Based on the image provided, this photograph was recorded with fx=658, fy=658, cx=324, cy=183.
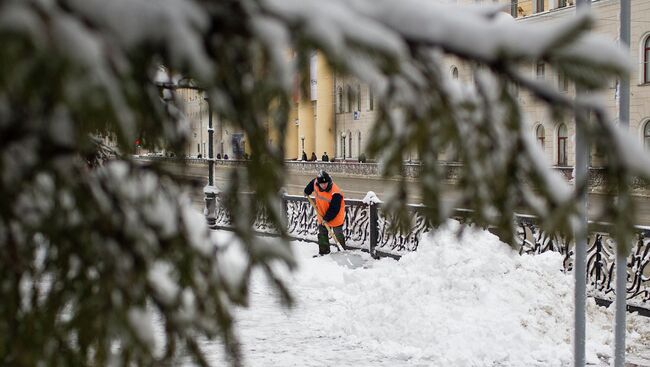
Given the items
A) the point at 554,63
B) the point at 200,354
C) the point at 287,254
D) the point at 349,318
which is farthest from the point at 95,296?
the point at 349,318

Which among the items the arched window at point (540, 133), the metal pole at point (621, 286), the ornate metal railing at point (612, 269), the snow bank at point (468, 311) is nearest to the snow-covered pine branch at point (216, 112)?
the metal pole at point (621, 286)

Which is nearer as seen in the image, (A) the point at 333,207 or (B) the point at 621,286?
(B) the point at 621,286

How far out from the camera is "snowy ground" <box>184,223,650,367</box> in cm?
667

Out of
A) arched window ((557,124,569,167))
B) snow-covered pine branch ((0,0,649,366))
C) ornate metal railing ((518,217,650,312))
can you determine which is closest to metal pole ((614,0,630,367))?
snow-covered pine branch ((0,0,649,366))

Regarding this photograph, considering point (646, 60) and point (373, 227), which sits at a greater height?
point (646, 60)

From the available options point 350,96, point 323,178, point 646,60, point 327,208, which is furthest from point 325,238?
point 646,60

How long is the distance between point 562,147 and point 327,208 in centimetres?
2377

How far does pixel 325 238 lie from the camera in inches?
499

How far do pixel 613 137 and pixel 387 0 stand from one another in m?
0.69

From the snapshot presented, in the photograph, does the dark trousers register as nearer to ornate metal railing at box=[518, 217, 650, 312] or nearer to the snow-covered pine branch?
ornate metal railing at box=[518, 217, 650, 312]

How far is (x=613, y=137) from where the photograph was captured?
1.70 m

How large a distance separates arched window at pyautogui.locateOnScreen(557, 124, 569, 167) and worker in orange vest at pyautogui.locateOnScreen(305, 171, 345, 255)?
2286cm

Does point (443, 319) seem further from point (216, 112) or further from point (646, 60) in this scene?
point (646, 60)

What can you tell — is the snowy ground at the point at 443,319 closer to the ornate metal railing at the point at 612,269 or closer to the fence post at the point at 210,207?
the ornate metal railing at the point at 612,269
